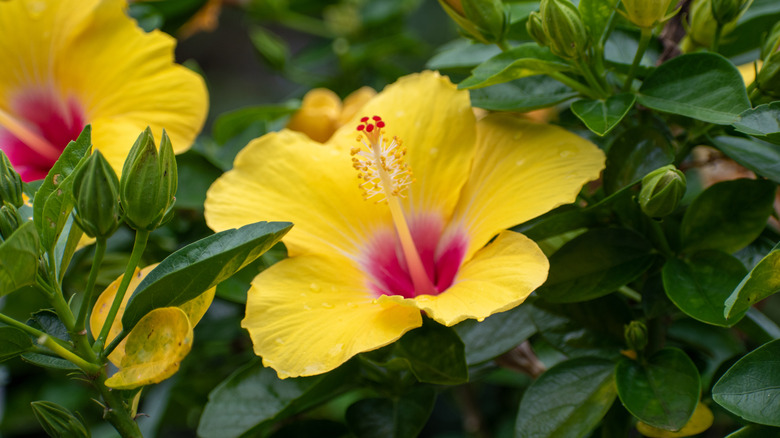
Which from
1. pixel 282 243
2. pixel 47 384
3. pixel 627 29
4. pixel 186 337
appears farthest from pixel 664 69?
pixel 47 384

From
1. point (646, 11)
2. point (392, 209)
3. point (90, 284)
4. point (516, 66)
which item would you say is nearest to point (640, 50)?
point (646, 11)

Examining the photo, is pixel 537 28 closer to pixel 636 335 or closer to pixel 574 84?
pixel 574 84

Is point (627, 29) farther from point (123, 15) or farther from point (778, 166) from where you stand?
point (123, 15)

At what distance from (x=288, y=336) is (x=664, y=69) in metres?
0.59

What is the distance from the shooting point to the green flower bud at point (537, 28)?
0.89 meters

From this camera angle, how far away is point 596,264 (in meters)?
0.89

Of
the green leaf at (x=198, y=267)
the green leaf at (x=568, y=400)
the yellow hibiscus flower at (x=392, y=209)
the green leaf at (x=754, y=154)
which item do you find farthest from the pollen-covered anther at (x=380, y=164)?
the green leaf at (x=754, y=154)

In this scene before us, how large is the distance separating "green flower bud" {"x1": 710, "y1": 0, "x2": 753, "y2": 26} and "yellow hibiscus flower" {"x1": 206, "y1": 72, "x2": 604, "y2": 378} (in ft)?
0.76

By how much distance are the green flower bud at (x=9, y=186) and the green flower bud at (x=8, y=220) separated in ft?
0.10

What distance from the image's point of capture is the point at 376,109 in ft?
3.50

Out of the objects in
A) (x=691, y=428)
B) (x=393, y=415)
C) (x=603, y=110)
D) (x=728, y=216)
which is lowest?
(x=393, y=415)

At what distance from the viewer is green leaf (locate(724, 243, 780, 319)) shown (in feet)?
2.29

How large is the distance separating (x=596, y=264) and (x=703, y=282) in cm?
13

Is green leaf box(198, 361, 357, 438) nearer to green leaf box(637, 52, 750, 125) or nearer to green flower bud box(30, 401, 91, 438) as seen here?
green flower bud box(30, 401, 91, 438)
